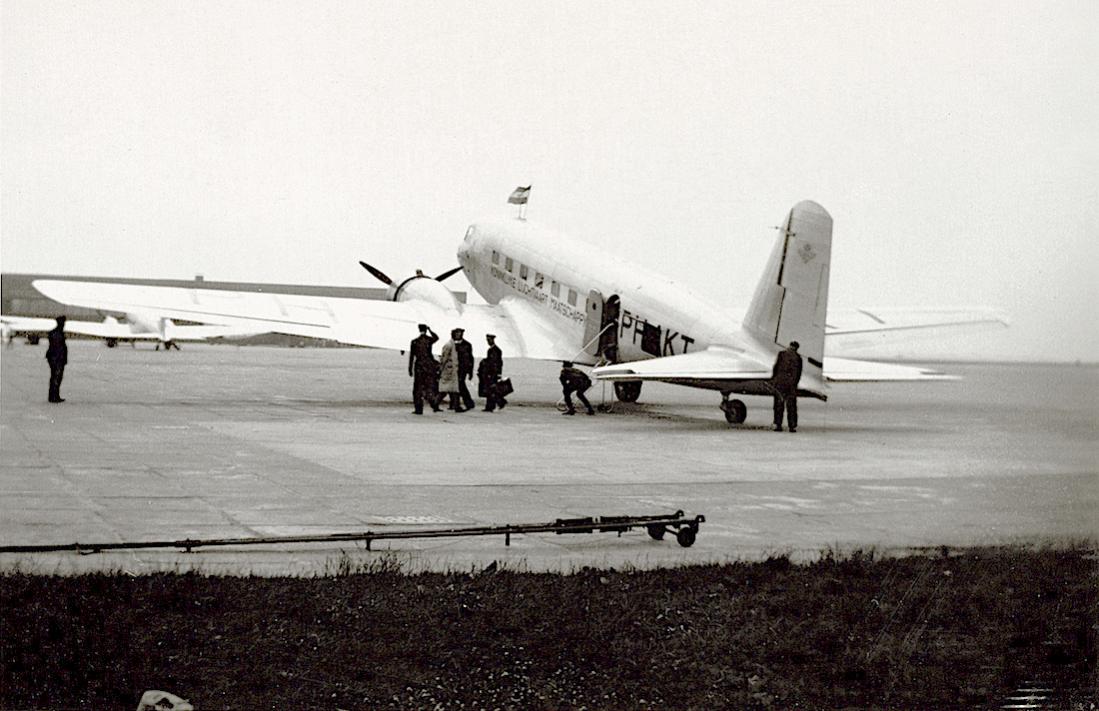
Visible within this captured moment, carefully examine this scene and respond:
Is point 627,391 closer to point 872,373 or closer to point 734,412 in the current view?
point 734,412

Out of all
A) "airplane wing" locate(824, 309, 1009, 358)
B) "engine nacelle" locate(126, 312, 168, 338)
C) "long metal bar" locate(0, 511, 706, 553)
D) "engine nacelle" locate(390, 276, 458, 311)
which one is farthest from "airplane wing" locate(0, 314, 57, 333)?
"long metal bar" locate(0, 511, 706, 553)

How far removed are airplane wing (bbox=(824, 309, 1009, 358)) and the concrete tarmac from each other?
155 inches

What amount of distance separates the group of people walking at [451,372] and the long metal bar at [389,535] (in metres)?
15.2

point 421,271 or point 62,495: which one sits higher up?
point 421,271

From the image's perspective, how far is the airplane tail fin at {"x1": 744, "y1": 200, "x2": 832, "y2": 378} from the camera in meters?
22.0

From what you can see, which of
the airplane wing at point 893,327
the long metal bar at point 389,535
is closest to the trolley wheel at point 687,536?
the long metal bar at point 389,535

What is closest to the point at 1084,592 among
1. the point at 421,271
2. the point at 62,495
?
the point at 62,495

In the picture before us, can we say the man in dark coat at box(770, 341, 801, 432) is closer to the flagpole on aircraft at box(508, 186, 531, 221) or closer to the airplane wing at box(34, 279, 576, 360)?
the airplane wing at box(34, 279, 576, 360)

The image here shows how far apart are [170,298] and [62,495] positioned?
1446cm

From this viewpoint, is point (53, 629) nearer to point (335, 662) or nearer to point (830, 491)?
point (335, 662)

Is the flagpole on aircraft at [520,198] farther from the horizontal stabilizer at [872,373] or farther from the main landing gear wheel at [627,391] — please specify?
Answer: the horizontal stabilizer at [872,373]

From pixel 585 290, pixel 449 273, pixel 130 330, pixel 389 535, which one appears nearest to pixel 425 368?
pixel 585 290

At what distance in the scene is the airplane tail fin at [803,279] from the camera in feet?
72.0

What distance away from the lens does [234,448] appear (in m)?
16.0
